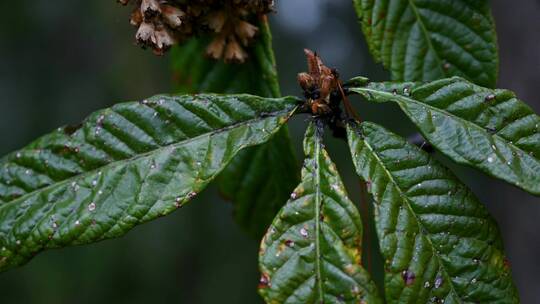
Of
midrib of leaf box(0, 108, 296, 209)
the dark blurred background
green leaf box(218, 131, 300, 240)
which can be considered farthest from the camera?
the dark blurred background

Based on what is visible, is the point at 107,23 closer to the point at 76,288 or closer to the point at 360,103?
the point at 76,288

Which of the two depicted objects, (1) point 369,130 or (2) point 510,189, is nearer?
(1) point 369,130

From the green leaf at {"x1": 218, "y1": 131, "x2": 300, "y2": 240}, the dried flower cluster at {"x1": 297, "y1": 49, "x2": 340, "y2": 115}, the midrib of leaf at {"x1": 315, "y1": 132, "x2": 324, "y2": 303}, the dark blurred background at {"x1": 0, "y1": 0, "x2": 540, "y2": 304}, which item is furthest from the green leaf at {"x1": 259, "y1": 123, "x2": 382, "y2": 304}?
the dark blurred background at {"x1": 0, "y1": 0, "x2": 540, "y2": 304}

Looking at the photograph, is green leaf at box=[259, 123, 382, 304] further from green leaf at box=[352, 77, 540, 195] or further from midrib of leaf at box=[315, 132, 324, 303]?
green leaf at box=[352, 77, 540, 195]

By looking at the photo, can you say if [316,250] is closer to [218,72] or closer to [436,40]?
[436,40]

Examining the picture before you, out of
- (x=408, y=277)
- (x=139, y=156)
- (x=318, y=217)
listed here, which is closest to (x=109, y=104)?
(x=139, y=156)

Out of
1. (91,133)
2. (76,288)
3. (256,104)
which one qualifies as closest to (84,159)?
(91,133)
